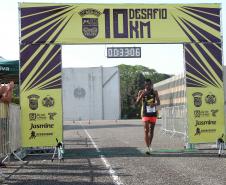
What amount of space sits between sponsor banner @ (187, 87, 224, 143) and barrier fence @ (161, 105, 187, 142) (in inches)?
204

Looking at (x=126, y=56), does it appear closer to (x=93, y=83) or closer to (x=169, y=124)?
(x=169, y=124)

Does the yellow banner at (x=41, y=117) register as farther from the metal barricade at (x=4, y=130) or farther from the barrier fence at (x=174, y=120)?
the barrier fence at (x=174, y=120)

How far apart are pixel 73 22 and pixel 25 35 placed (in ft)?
4.53

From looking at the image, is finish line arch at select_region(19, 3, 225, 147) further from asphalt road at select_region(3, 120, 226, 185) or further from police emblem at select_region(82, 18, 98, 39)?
asphalt road at select_region(3, 120, 226, 185)

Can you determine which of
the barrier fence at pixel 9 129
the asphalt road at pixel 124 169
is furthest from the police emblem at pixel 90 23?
the asphalt road at pixel 124 169

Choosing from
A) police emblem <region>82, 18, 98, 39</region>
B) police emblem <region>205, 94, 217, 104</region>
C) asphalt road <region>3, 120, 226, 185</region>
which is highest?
police emblem <region>82, 18, 98, 39</region>

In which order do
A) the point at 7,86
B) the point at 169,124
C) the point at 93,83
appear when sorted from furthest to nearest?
the point at 93,83 < the point at 169,124 < the point at 7,86

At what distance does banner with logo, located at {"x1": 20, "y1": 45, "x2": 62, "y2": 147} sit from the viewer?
44.3ft

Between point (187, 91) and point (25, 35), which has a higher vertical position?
point (25, 35)

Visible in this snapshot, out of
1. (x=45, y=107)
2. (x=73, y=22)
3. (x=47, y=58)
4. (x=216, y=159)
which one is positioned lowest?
(x=216, y=159)

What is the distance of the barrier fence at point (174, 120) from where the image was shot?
20688 millimetres

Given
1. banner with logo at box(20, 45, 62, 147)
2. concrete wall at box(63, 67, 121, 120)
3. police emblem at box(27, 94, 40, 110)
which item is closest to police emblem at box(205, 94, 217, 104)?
banner with logo at box(20, 45, 62, 147)

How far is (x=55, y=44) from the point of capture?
13.7m

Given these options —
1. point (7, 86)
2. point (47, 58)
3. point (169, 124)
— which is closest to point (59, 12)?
point (47, 58)
